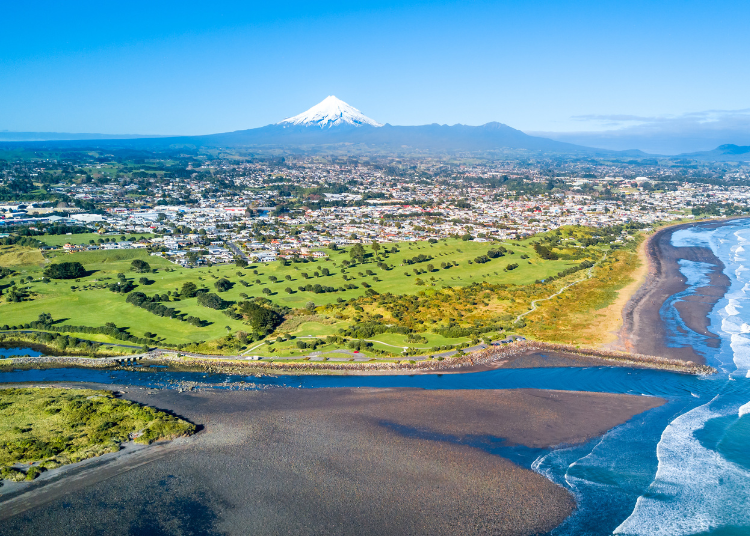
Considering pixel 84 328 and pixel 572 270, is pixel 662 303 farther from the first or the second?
pixel 84 328

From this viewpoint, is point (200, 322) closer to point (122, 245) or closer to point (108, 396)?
point (108, 396)

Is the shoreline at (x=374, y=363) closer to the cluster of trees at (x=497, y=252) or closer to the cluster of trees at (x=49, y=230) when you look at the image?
the cluster of trees at (x=497, y=252)

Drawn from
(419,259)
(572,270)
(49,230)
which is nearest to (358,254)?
(419,259)

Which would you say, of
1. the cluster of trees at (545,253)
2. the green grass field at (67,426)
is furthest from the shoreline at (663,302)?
the green grass field at (67,426)

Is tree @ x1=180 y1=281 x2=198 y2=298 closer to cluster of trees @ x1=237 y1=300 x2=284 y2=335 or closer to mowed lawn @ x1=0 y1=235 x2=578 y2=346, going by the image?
mowed lawn @ x1=0 y1=235 x2=578 y2=346

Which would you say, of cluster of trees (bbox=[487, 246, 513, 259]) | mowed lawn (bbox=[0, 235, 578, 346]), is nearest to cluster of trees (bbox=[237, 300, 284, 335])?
mowed lawn (bbox=[0, 235, 578, 346])

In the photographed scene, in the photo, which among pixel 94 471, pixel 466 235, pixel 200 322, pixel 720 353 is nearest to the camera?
pixel 94 471

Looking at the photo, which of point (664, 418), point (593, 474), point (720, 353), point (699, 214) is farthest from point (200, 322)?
point (699, 214)
